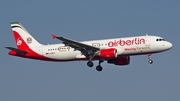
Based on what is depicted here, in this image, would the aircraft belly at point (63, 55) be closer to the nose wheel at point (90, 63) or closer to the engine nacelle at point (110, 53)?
the nose wheel at point (90, 63)

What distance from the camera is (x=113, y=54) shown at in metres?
69.4

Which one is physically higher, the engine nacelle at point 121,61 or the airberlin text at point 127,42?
the airberlin text at point 127,42

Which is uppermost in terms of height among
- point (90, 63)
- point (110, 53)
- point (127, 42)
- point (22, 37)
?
point (22, 37)

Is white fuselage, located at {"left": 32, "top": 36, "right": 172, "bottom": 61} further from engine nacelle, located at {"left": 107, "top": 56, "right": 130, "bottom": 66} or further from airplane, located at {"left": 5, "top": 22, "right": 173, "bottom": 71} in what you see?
engine nacelle, located at {"left": 107, "top": 56, "right": 130, "bottom": 66}

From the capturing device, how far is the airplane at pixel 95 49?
229ft

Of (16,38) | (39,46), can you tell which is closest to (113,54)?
(39,46)

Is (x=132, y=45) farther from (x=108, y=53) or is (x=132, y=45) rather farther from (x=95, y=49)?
(x=95, y=49)

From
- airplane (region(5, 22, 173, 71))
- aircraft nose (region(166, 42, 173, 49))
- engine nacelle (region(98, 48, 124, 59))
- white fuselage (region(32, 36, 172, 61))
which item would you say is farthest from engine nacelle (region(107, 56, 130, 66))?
aircraft nose (region(166, 42, 173, 49))

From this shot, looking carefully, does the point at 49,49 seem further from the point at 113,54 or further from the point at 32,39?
the point at 113,54

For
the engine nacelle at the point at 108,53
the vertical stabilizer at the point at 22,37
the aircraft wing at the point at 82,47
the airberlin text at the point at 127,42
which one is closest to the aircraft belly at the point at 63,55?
the aircraft wing at the point at 82,47

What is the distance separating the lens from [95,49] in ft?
233

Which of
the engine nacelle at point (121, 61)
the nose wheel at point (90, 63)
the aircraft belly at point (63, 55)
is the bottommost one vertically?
the nose wheel at point (90, 63)

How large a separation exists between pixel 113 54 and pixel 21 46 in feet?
55.2

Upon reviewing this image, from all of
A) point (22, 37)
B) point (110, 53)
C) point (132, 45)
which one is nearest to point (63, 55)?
point (110, 53)
